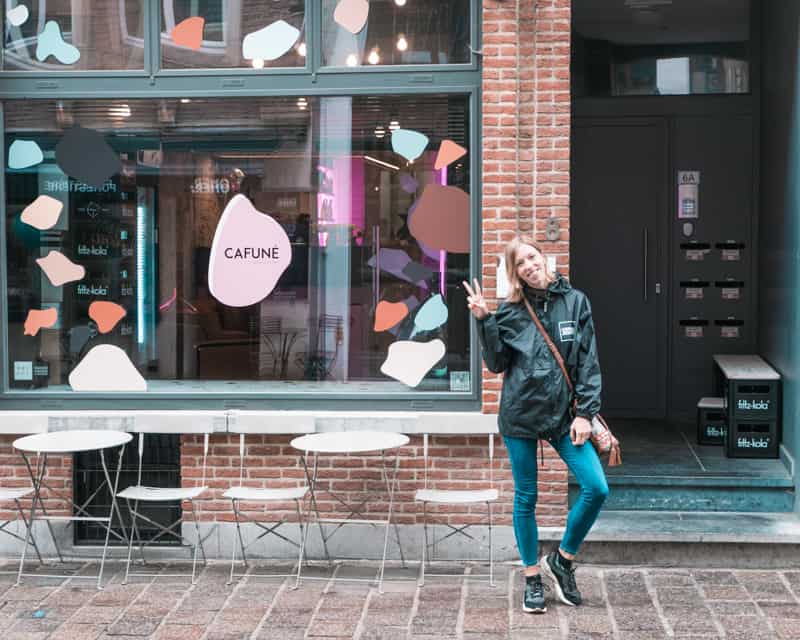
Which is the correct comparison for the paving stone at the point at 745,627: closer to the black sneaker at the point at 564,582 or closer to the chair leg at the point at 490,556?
the black sneaker at the point at 564,582

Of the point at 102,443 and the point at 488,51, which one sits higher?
the point at 488,51

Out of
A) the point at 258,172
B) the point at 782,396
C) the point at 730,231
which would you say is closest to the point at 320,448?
the point at 258,172

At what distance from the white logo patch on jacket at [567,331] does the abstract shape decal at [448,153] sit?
1.65 metres

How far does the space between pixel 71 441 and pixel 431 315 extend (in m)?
2.27

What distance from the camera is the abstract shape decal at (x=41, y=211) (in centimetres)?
732

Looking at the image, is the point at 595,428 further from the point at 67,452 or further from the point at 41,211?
the point at 41,211

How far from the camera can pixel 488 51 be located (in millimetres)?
6820

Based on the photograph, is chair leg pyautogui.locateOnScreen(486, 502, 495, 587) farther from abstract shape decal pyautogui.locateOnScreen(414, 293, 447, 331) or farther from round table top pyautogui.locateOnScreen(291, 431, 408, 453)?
abstract shape decal pyautogui.locateOnScreen(414, 293, 447, 331)

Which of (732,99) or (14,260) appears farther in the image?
(732,99)

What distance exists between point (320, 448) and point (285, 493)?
47 centimetres

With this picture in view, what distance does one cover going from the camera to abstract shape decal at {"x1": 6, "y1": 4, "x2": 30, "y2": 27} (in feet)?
23.8

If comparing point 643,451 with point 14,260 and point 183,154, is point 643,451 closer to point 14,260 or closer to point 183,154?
point 183,154

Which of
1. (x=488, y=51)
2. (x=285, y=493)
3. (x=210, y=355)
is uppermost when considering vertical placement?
(x=488, y=51)

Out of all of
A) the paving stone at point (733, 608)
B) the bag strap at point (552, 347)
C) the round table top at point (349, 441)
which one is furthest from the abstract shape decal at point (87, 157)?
the paving stone at point (733, 608)
